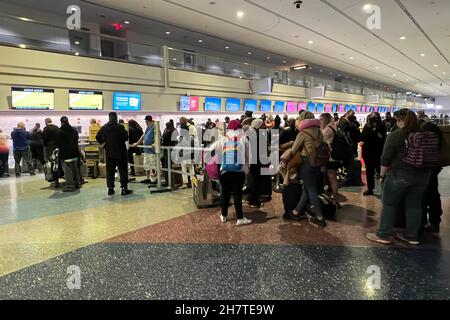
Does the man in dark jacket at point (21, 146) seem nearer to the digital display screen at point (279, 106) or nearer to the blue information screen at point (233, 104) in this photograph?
the blue information screen at point (233, 104)

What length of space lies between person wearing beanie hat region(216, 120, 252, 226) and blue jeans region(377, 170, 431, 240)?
1.80m

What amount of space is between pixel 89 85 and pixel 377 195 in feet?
25.8

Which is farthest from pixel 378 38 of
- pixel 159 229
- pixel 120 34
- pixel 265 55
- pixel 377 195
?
pixel 159 229

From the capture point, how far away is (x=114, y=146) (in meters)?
6.18

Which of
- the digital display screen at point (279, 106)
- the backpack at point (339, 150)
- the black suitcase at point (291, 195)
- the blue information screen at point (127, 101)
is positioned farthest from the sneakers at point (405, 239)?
the digital display screen at point (279, 106)

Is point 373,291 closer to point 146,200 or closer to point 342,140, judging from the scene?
point 342,140

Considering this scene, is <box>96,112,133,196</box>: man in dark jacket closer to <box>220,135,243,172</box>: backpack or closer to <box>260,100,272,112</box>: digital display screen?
<box>220,135,243,172</box>: backpack

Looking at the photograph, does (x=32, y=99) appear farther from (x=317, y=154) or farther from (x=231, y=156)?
(x=317, y=154)

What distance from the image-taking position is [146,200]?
589 cm

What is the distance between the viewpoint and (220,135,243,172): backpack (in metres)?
4.22

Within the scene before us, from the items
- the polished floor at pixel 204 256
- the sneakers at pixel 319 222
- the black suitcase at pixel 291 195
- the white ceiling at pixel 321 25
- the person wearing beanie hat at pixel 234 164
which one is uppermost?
the white ceiling at pixel 321 25

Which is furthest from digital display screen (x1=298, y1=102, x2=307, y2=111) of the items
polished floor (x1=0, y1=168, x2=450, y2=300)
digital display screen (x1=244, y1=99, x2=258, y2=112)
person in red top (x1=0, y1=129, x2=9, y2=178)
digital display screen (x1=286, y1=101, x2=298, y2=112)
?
person in red top (x1=0, y1=129, x2=9, y2=178)

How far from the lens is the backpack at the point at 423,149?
3.17 m

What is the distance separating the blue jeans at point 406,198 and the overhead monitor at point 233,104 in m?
9.51
